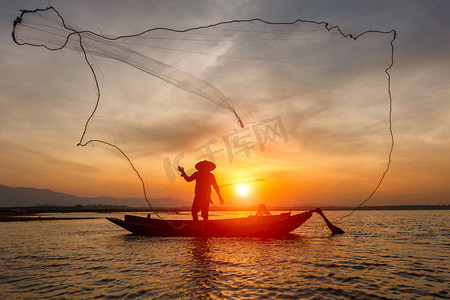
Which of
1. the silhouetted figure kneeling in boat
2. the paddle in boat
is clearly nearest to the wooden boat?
the paddle in boat

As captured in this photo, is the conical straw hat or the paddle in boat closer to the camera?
the conical straw hat

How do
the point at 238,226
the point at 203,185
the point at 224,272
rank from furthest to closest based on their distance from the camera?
the point at 238,226 < the point at 203,185 < the point at 224,272

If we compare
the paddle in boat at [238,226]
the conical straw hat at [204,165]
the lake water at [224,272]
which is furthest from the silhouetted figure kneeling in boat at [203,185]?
the lake water at [224,272]

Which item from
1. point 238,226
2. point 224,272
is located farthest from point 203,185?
point 224,272

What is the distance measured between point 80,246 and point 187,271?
34.6ft

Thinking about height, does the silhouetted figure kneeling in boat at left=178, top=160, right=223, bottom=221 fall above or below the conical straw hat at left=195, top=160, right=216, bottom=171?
below

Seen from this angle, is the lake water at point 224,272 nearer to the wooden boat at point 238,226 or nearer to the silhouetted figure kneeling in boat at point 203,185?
the silhouetted figure kneeling in boat at point 203,185

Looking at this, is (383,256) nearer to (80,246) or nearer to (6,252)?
(80,246)

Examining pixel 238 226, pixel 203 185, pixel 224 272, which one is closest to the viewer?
pixel 224 272

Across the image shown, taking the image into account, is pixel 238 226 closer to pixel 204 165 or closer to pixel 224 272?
pixel 204 165

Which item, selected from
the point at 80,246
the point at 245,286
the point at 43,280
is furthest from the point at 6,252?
the point at 245,286

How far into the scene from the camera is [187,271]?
34.9 ft

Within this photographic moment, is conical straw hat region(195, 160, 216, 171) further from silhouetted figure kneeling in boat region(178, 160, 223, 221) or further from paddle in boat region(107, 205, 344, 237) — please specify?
paddle in boat region(107, 205, 344, 237)

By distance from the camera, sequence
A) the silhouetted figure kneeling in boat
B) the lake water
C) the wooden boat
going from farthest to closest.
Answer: the wooden boat
the silhouetted figure kneeling in boat
the lake water
